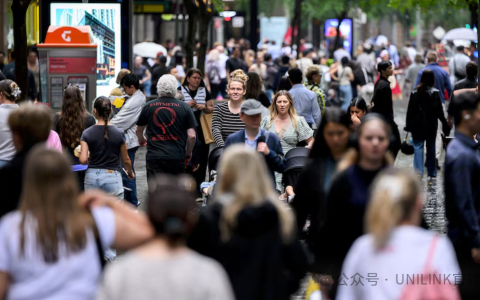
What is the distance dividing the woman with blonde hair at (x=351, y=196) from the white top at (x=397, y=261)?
83 centimetres

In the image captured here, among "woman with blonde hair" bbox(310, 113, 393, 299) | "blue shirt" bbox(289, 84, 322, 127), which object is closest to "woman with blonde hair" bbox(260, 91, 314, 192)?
"blue shirt" bbox(289, 84, 322, 127)

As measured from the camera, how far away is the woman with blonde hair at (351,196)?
4902 millimetres

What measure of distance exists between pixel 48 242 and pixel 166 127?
6111mm

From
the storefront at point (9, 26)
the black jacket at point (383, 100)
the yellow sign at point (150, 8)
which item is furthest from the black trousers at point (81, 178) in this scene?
the yellow sign at point (150, 8)

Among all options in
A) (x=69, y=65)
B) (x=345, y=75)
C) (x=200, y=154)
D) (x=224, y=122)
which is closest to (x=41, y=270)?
(x=224, y=122)

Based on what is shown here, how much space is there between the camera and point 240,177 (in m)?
4.42

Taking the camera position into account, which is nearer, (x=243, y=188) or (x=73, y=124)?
(x=243, y=188)

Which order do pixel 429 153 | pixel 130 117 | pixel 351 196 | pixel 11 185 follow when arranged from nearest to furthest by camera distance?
pixel 351 196 < pixel 11 185 < pixel 130 117 < pixel 429 153

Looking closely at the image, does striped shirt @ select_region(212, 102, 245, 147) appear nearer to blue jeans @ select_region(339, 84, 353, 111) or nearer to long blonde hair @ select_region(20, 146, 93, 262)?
long blonde hair @ select_region(20, 146, 93, 262)

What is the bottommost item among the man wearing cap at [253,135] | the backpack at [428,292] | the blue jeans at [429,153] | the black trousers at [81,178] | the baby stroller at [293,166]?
the blue jeans at [429,153]

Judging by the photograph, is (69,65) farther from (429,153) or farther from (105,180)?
(429,153)

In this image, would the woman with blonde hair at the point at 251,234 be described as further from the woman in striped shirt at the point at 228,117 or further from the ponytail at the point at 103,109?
the woman in striped shirt at the point at 228,117

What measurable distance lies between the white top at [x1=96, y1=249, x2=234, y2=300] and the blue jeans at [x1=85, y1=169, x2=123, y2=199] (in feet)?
18.0

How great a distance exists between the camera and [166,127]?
392 inches
